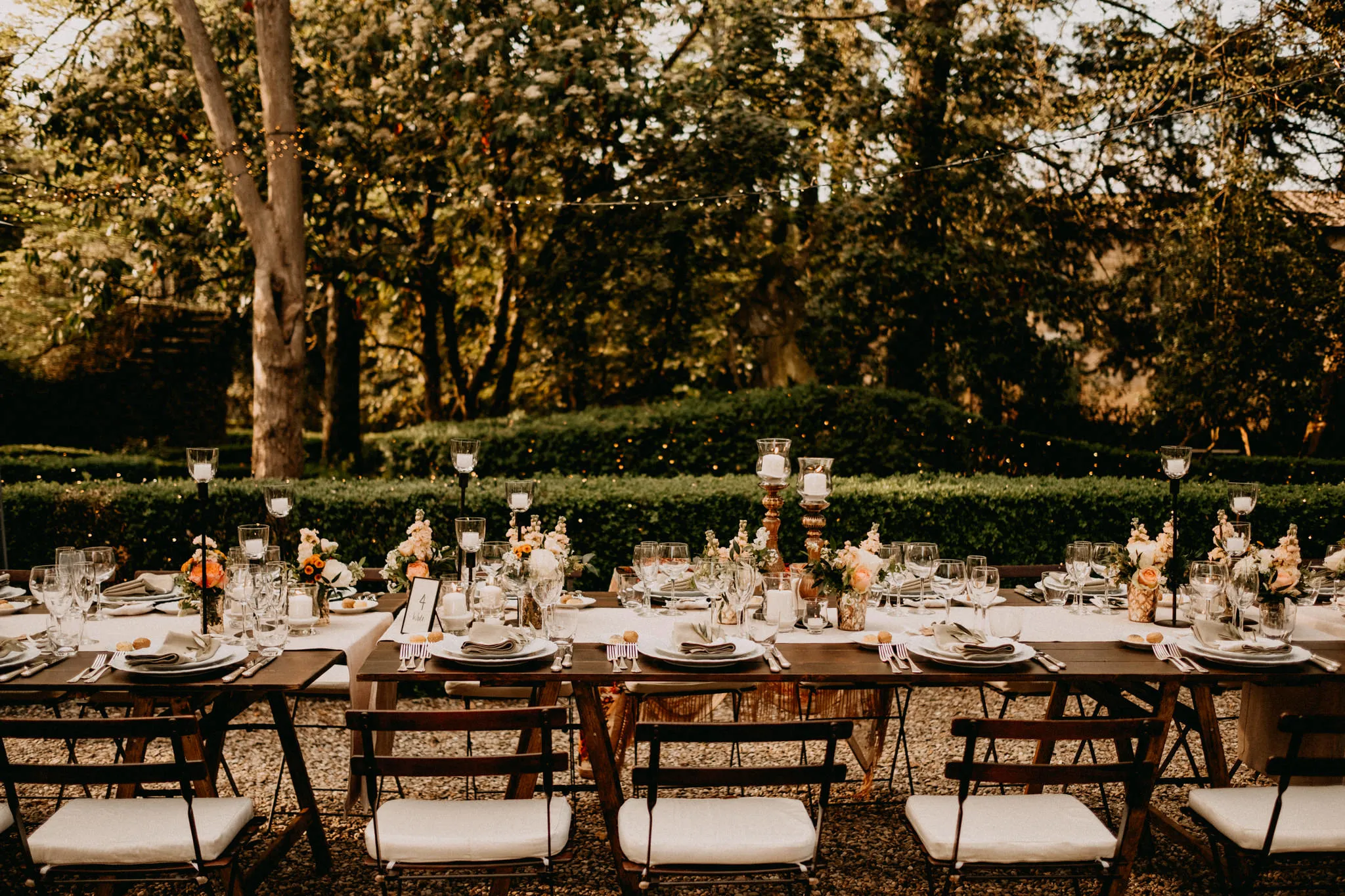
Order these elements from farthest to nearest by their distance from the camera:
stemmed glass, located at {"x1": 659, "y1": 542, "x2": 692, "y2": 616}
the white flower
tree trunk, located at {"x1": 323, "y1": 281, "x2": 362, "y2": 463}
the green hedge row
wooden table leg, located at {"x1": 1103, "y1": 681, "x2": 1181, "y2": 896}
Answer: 1. tree trunk, located at {"x1": 323, "y1": 281, "x2": 362, "y2": 463}
2. the green hedge row
3. the white flower
4. stemmed glass, located at {"x1": 659, "y1": 542, "x2": 692, "y2": 616}
5. wooden table leg, located at {"x1": 1103, "y1": 681, "x2": 1181, "y2": 896}

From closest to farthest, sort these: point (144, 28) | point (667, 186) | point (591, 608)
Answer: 1. point (591, 608)
2. point (144, 28)
3. point (667, 186)

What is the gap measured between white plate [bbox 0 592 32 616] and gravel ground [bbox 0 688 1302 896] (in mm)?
781

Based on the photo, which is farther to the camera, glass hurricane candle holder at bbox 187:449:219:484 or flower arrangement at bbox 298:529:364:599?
flower arrangement at bbox 298:529:364:599

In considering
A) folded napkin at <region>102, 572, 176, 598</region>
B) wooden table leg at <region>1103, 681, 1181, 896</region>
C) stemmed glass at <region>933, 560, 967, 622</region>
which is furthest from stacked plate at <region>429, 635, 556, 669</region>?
wooden table leg at <region>1103, 681, 1181, 896</region>

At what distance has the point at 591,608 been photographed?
4285 mm

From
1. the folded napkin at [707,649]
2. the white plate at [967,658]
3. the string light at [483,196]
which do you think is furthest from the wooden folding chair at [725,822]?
the string light at [483,196]

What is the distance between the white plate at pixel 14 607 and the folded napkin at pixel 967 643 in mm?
3736

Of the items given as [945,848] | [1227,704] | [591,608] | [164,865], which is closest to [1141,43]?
[1227,704]

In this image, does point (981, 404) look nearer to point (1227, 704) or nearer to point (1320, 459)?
point (1320, 459)

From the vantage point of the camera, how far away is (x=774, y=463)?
13.5 ft

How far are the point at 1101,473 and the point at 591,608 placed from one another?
9864mm

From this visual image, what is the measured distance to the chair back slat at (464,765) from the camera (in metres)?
2.73

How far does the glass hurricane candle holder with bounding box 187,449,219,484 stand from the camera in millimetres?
3621

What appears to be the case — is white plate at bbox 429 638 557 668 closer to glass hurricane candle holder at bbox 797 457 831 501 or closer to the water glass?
the water glass
